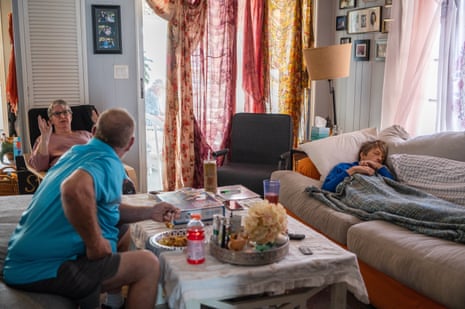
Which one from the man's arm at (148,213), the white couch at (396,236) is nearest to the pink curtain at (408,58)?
the white couch at (396,236)

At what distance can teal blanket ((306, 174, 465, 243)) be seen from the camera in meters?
2.36

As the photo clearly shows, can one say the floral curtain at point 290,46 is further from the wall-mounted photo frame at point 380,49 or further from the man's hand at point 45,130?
the man's hand at point 45,130

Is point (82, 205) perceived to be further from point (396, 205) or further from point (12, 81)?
point (12, 81)

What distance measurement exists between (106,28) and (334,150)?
2.26 meters

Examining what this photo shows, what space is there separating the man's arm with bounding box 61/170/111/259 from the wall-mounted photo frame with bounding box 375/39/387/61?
3.03 metres

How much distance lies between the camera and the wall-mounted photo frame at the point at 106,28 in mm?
4145

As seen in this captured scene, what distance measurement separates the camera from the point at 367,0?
410cm

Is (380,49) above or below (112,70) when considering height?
above

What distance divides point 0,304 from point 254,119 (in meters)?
3.01

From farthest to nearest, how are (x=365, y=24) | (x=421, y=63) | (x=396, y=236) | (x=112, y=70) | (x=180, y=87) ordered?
1. (x=180, y=87)
2. (x=112, y=70)
3. (x=365, y=24)
4. (x=421, y=63)
5. (x=396, y=236)

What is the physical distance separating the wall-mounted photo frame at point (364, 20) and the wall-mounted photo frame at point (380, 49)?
0.34 ft

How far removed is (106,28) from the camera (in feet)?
13.7

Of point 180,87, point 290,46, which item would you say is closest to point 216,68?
point 180,87

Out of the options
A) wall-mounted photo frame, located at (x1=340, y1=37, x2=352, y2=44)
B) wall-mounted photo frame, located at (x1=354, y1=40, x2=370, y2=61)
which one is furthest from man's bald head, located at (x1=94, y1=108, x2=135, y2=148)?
wall-mounted photo frame, located at (x1=340, y1=37, x2=352, y2=44)
